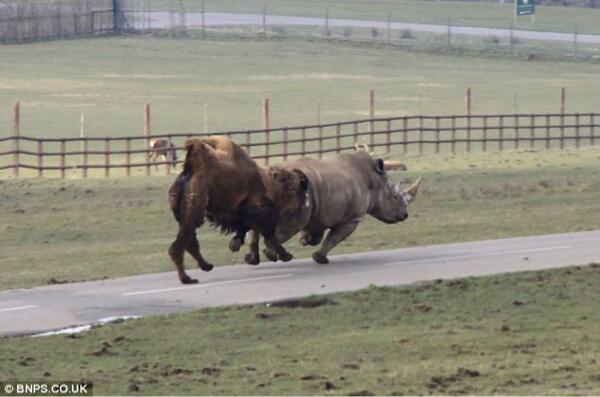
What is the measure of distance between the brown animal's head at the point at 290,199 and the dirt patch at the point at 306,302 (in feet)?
8.30

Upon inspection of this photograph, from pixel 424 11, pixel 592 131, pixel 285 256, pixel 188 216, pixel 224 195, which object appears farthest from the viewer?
pixel 424 11

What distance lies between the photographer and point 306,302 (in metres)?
16.9

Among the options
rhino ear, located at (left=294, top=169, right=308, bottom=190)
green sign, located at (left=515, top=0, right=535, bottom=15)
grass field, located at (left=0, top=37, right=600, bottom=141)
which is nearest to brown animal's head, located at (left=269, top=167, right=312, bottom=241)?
rhino ear, located at (left=294, top=169, right=308, bottom=190)

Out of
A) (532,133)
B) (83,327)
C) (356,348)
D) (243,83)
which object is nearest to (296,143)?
(532,133)

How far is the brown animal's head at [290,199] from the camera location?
19.6 metres

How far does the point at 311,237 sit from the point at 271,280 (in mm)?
2485

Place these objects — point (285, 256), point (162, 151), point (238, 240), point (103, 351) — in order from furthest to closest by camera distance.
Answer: point (162, 151) < point (285, 256) < point (238, 240) < point (103, 351)

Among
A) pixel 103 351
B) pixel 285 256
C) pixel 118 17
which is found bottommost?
pixel 118 17

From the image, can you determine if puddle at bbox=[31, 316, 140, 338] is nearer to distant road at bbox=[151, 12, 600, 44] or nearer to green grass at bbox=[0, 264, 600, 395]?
green grass at bbox=[0, 264, 600, 395]

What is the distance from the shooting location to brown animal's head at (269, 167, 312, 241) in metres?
19.6

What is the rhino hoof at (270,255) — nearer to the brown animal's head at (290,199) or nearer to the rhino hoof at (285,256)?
the rhino hoof at (285,256)

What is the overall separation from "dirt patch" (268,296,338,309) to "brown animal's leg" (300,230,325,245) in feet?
13.0

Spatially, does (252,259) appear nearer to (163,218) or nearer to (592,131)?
(163,218)

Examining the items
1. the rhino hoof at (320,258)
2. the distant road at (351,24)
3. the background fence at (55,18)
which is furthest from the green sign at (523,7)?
the rhino hoof at (320,258)
